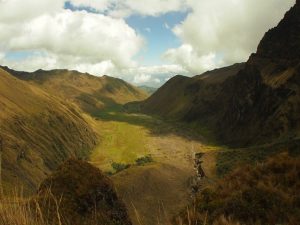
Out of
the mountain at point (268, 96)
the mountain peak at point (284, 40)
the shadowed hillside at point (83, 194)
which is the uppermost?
the mountain peak at point (284, 40)

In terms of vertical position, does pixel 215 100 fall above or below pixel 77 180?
above

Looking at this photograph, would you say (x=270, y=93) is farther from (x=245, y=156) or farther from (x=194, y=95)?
(x=194, y=95)

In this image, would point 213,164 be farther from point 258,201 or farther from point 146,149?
point 258,201

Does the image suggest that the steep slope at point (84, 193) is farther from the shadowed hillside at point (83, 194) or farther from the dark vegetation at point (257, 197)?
the dark vegetation at point (257, 197)

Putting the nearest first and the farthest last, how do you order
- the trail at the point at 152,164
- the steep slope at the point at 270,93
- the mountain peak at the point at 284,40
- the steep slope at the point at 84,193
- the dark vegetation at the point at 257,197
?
the dark vegetation at the point at 257,197
the steep slope at the point at 84,193
the trail at the point at 152,164
the steep slope at the point at 270,93
the mountain peak at the point at 284,40

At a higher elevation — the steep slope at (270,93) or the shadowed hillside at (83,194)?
the steep slope at (270,93)

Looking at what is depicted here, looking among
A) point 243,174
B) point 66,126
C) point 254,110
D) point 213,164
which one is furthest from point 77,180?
point 66,126

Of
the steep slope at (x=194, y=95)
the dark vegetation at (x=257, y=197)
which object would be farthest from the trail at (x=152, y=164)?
the steep slope at (x=194, y=95)
